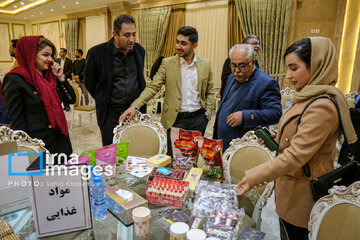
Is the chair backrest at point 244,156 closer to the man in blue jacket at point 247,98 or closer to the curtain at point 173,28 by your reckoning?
the man in blue jacket at point 247,98

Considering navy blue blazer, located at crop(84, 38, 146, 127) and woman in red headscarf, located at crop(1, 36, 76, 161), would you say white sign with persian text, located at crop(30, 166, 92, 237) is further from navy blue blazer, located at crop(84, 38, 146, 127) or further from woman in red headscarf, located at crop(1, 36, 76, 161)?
navy blue blazer, located at crop(84, 38, 146, 127)

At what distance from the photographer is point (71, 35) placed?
9.86 meters

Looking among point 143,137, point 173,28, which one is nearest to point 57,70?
point 143,137

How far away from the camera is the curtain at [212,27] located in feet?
19.0

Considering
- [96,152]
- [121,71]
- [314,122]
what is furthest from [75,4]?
[314,122]

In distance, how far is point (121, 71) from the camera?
7.54 feet

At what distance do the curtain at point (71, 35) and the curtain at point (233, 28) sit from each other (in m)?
6.84

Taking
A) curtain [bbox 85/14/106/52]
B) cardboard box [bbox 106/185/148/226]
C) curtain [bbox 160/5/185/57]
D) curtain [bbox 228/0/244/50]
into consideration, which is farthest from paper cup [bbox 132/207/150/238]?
curtain [bbox 85/14/106/52]

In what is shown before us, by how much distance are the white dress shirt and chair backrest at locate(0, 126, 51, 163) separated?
1240 mm

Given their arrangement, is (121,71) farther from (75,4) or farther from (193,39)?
(75,4)

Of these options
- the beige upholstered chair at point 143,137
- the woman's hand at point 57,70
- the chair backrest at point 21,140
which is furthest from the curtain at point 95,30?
the chair backrest at point 21,140

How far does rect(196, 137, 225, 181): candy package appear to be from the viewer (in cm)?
133

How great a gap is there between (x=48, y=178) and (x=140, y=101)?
1280 mm

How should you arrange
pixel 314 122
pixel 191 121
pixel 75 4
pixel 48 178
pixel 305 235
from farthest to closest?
pixel 75 4
pixel 191 121
pixel 305 235
pixel 314 122
pixel 48 178
